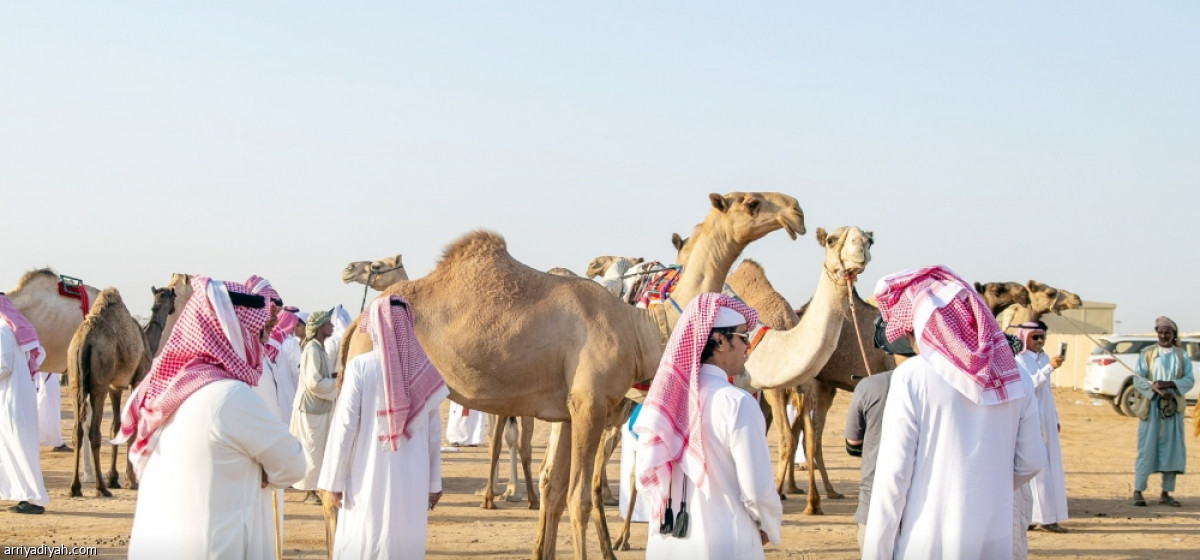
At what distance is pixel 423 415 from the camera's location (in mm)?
5559

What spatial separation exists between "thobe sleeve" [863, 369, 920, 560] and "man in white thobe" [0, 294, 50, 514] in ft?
26.0

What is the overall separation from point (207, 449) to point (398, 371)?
5.22ft

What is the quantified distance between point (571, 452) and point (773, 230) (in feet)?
7.07

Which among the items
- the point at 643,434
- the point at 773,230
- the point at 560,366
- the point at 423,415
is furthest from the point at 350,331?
the point at 643,434

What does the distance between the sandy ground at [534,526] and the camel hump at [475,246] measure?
86.2 inches

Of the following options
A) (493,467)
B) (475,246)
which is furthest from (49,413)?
(475,246)

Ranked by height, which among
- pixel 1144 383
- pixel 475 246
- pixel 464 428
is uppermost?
pixel 475 246

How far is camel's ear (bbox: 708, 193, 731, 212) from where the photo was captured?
8.32 meters

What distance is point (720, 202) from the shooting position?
27.4ft

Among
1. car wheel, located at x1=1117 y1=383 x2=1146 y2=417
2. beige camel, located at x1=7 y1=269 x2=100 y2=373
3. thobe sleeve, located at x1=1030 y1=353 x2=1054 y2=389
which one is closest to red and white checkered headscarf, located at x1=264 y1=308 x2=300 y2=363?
beige camel, located at x1=7 y1=269 x2=100 y2=373

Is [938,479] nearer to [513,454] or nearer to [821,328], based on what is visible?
[821,328]

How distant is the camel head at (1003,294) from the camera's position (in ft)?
33.9

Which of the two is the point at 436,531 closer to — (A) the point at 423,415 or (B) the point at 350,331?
(B) the point at 350,331

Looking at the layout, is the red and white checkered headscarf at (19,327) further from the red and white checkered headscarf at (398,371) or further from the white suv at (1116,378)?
the white suv at (1116,378)
